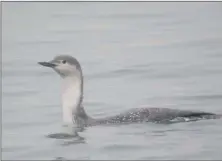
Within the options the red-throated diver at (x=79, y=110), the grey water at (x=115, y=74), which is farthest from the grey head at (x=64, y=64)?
the grey water at (x=115, y=74)

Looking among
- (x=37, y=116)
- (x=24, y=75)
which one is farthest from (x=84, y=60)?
(x=37, y=116)

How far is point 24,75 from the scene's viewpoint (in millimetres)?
8680

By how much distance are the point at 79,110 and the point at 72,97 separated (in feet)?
0.42

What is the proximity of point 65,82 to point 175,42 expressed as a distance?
197 cm

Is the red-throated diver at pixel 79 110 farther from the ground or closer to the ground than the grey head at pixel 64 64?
closer to the ground

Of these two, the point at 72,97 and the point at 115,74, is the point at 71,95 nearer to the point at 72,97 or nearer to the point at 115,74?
the point at 72,97

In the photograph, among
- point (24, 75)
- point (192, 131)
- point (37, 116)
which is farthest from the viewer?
point (24, 75)

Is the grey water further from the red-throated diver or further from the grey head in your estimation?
the grey head

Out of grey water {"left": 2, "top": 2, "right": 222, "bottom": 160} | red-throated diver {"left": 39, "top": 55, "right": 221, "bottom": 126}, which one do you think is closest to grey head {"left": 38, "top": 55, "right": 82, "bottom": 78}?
red-throated diver {"left": 39, "top": 55, "right": 221, "bottom": 126}

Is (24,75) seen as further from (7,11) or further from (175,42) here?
(175,42)

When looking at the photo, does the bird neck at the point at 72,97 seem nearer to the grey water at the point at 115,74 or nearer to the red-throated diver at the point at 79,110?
the red-throated diver at the point at 79,110

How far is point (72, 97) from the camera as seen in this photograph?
7.41m

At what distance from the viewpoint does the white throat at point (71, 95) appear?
7.39m

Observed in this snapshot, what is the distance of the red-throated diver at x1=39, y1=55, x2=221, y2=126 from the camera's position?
24.0 feet
